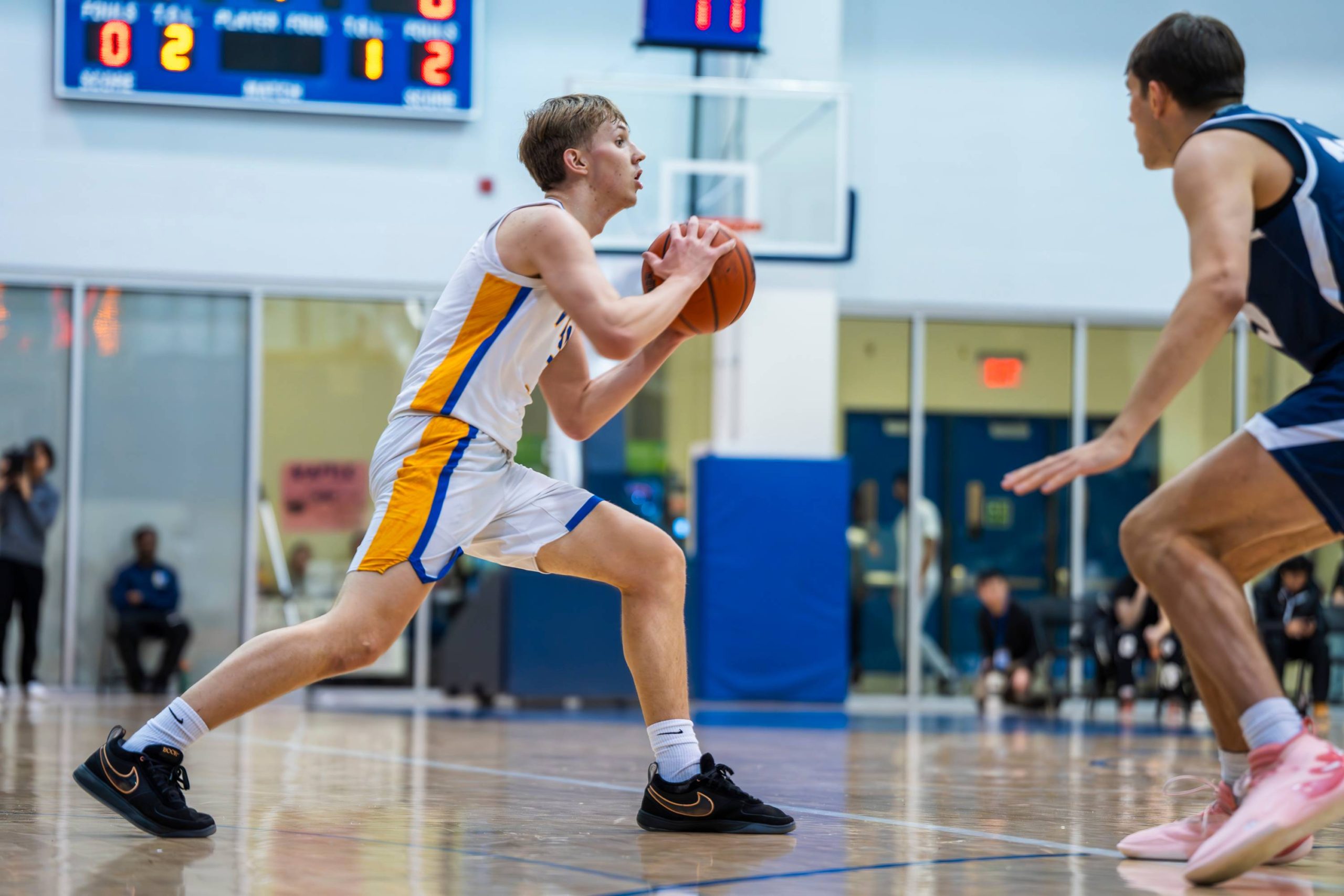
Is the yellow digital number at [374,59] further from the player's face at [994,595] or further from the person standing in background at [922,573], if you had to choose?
the player's face at [994,595]

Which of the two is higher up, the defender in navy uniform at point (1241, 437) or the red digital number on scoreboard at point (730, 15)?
the red digital number on scoreboard at point (730, 15)

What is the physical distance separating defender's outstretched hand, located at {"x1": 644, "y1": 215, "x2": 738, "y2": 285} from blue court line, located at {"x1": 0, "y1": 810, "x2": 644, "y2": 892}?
131 centimetres

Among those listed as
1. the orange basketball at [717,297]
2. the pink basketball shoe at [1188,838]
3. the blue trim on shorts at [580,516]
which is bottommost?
the pink basketball shoe at [1188,838]

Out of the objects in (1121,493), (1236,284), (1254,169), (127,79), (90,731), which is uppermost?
(127,79)

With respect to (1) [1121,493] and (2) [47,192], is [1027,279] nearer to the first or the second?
(1) [1121,493]

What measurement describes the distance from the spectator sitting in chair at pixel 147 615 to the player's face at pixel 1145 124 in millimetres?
10077

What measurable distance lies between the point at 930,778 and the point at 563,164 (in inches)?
107

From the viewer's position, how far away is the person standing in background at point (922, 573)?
13.2 meters

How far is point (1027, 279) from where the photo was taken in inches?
523

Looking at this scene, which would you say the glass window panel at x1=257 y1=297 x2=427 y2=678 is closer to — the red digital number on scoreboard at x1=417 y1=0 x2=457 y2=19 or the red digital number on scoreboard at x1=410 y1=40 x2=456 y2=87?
the red digital number on scoreboard at x1=410 y1=40 x2=456 y2=87

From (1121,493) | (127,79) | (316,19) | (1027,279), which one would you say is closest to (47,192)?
(127,79)

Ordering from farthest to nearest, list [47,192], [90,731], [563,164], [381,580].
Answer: [47,192]
[90,731]
[563,164]
[381,580]

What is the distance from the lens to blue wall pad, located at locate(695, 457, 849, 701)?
38.5ft

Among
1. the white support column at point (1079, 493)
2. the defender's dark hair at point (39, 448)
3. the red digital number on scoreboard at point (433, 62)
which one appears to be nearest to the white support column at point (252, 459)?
the defender's dark hair at point (39, 448)
